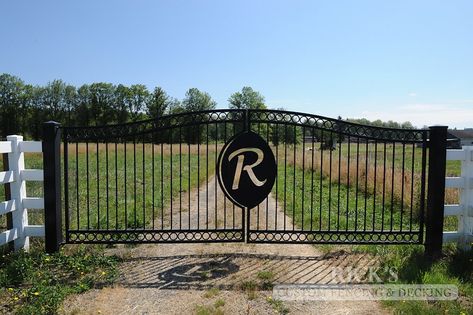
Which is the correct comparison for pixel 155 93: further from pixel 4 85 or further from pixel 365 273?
pixel 365 273

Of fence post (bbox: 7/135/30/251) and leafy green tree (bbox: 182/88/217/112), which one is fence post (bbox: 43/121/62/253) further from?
leafy green tree (bbox: 182/88/217/112)

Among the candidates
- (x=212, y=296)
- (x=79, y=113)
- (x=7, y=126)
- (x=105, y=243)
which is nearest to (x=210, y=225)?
(x=105, y=243)

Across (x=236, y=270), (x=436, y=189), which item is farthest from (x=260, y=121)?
(x=436, y=189)

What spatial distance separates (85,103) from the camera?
80.2m

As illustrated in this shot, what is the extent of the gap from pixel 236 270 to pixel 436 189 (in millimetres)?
3305

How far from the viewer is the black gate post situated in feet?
18.8

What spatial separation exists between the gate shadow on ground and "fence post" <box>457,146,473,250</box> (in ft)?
5.50

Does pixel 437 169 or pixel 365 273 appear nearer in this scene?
pixel 365 273

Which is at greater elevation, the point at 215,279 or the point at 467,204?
the point at 467,204

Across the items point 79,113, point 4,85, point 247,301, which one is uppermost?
point 4,85

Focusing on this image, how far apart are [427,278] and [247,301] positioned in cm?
233

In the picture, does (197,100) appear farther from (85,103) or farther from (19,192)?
(19,192)

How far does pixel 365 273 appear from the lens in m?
5.13

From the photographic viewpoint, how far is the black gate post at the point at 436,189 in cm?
573
